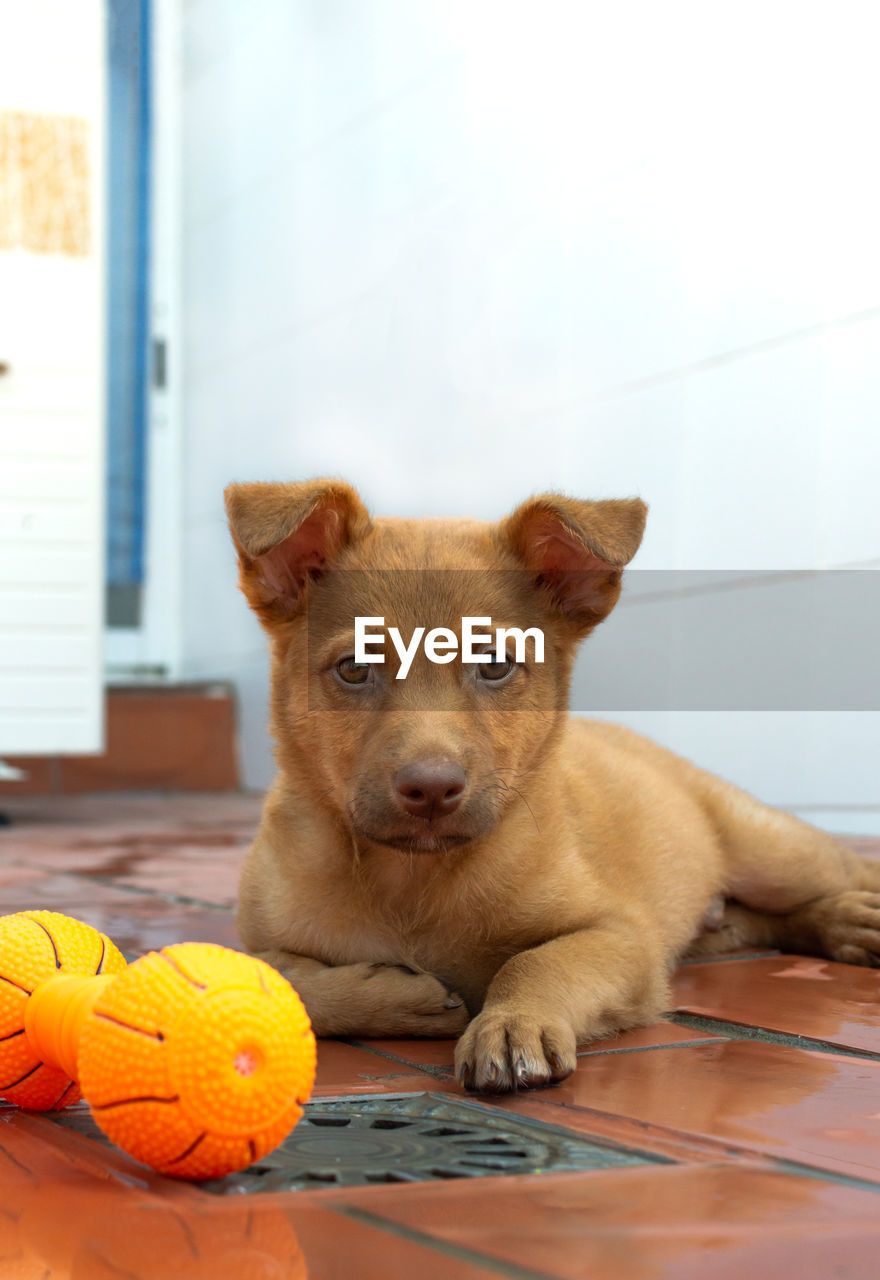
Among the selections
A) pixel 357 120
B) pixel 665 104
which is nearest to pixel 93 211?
pixel 357 120

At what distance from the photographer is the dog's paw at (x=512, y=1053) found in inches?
71.2

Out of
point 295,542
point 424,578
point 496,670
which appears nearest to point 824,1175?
point 496,670

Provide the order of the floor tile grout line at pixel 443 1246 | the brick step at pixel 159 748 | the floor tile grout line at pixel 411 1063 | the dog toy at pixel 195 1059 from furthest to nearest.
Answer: the brick step at pixel 159 748, the floor tile grout line at pixel 411 1063, the dog toy at pixel 195 1059, the floor tile grout line at pixel 443 1246

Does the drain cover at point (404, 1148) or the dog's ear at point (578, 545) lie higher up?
the dog's ear at point (578, 545)

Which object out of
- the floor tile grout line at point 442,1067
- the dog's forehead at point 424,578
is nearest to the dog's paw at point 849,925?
the floor tile grout line at point 442,1067

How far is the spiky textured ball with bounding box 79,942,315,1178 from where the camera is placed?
1346 mm

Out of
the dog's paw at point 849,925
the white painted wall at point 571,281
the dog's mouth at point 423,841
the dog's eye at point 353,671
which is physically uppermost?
the white painted wall at point 571,281

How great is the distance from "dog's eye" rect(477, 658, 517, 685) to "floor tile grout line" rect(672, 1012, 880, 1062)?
0.66m

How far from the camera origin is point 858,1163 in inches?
58.2

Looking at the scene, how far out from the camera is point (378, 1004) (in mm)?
2170

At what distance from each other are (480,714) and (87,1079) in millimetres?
1034

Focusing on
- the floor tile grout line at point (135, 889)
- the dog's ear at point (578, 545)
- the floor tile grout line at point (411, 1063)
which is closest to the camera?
the floor tile grout line at point (411, 1063)

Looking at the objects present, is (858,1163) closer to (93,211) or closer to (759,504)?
(759,504)

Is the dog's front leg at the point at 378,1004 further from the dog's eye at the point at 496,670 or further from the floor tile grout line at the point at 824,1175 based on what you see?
the floor tile grout line at the point at 824,1175
